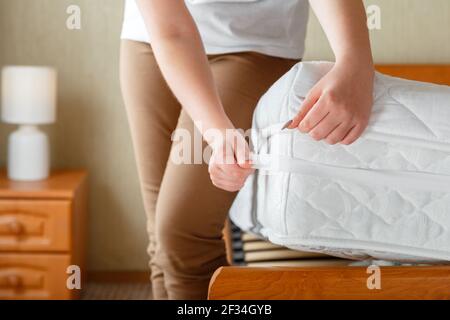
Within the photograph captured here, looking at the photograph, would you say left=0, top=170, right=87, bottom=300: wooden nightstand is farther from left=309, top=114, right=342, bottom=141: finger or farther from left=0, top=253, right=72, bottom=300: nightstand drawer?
left=309, top=114, right=342, bottom=141: finger

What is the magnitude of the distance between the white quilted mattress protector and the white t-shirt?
0.35 metres

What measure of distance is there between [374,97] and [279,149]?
10cm

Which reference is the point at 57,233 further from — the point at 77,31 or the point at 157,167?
the point at 157,167

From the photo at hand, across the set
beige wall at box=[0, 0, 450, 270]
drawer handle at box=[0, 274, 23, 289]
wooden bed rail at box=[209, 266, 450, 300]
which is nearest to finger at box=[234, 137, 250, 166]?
wooden bed rail at box=[209, 266, 450, 300]

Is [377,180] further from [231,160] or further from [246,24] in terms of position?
[246,24]

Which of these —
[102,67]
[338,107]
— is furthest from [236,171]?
[102,67]

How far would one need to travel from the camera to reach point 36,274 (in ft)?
7.24

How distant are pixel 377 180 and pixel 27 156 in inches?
71.9

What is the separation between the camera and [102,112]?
2543 mm

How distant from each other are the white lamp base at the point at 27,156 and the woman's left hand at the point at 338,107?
1764 mm

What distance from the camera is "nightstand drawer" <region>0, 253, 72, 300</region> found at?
7.22 ft

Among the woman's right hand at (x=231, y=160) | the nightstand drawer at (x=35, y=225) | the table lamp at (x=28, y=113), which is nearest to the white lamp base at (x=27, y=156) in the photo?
the table lamp at (x=28, y=113)

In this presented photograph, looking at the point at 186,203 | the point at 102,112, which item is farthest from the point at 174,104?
the point at 102,112

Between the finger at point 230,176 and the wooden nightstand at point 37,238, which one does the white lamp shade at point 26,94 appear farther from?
the finger at point 230,176
